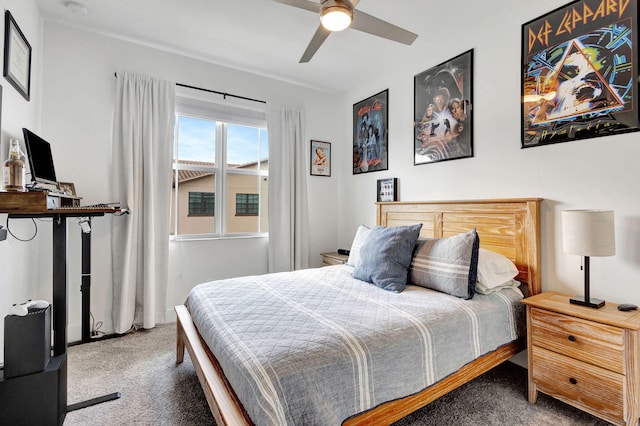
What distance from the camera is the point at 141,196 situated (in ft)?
9.57

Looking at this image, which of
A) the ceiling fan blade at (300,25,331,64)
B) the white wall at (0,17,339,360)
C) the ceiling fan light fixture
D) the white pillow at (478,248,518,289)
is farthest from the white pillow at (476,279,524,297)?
the white wall at (0,17,339,360)

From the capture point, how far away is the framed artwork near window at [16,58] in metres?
1.88

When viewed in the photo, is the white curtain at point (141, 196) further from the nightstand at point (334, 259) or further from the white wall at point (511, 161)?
the white wall at point (511, 161)

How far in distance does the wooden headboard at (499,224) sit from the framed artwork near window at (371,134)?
84 cm

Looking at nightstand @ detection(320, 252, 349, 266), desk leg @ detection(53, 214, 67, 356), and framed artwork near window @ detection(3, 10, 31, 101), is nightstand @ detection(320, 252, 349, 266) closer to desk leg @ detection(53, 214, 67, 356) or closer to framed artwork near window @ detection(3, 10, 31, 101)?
desk leg @ detection(53, 214, 67, 356)

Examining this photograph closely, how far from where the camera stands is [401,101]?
10.8 ft

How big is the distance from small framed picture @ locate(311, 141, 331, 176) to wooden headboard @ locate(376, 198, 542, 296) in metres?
1.47

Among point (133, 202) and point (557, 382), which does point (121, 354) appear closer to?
point (133, 202)

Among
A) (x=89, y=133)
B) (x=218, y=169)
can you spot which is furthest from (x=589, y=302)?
(x=89, y=133)

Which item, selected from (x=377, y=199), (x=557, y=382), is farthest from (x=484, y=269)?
(x=377, y=199)

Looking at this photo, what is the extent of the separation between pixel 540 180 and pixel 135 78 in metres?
3.52

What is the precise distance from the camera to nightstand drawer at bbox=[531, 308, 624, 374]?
152cm

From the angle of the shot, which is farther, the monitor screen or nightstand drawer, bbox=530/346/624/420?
the monitor screen

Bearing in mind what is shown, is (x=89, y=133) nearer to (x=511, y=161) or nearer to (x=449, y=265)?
(x=449, y=265)
